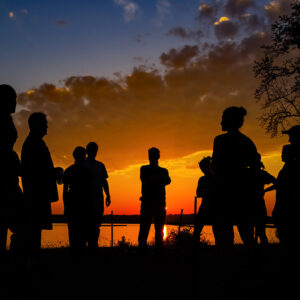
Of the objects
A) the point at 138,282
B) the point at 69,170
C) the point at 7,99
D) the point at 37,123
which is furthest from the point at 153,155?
the point at 7,99

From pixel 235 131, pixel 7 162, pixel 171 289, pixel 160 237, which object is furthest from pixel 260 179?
pixel 160 237

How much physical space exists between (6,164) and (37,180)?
1.23 meters

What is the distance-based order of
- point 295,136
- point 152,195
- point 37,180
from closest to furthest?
point 295,136 → point 37,180 → point 152,195

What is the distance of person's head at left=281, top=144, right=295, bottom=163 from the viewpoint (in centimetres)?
467

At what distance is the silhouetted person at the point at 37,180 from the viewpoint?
5082 mm

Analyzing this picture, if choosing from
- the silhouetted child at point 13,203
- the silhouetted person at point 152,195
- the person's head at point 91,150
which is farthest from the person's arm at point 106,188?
the silhouetted child at point 13,203

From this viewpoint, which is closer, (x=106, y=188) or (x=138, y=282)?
(x=138, y=282)

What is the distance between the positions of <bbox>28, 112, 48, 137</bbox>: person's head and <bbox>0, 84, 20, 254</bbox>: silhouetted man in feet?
3.44

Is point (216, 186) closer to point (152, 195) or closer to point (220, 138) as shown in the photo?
point (220, 138)

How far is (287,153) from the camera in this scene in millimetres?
5059

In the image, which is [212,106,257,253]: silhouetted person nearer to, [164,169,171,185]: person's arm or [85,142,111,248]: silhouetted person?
[85,142,111,248]: silhouetted person

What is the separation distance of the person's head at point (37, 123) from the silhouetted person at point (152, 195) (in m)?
2.97

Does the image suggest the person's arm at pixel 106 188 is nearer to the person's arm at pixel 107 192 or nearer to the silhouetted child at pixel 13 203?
the person's arm at pixel 107 192

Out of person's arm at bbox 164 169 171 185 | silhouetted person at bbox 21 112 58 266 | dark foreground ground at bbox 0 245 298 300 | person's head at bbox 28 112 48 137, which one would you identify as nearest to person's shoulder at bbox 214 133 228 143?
dark foreground ground at bbox 0 245 298 300
